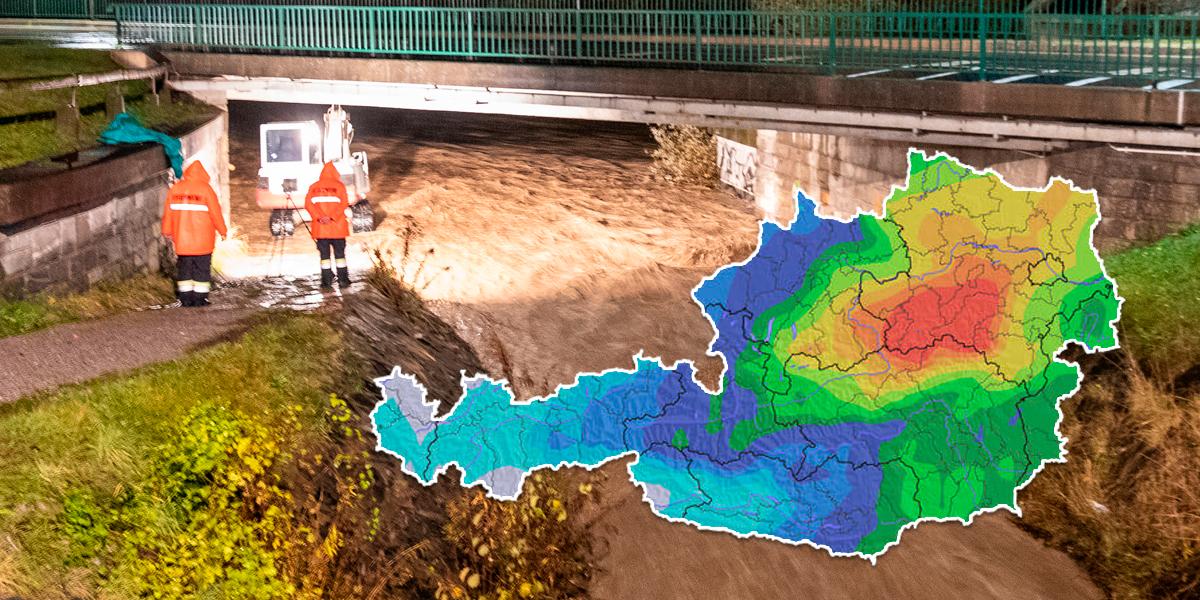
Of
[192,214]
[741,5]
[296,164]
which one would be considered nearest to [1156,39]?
[192,214]

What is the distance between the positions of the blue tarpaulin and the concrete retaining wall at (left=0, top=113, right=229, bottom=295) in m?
0.18

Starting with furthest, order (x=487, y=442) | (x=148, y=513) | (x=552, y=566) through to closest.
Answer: (x=552, y=566) → (x=148, y=513) → (x=487, y=442)

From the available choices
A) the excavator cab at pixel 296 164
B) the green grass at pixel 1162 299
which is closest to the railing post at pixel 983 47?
the green grass at pixel 1162 299

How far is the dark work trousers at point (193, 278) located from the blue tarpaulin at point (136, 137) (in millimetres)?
2545

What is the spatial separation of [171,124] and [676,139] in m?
12.5

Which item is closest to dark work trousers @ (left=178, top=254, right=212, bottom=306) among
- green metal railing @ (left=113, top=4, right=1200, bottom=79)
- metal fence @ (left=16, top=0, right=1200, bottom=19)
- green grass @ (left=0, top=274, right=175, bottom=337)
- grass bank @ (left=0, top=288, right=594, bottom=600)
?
green grass @ (left=0, top=274, right=175, bottom=337)

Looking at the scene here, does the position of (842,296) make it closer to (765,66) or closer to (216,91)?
(765,66)

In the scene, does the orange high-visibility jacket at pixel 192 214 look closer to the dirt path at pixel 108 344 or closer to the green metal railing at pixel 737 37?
the dirt path at pixel 108 344

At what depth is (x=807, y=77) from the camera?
13.9 metres

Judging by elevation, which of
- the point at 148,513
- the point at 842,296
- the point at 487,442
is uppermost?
the point at 842,296

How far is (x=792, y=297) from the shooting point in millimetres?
8312

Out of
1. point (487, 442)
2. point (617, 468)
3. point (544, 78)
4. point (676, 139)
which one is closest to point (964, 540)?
point (617, 468)

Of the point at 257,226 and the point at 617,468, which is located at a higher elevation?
the point at 257,226

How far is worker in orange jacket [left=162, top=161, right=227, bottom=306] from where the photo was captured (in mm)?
11914
